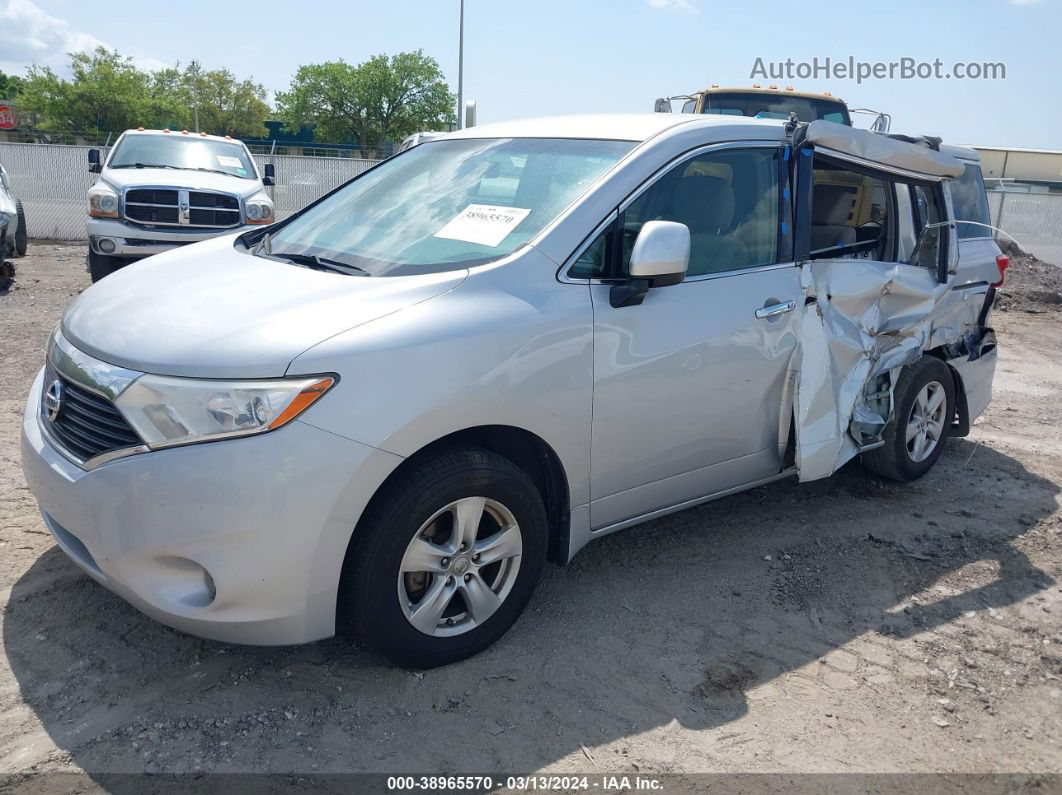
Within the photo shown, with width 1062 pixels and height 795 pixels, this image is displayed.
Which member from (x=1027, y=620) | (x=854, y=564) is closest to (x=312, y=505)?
(x=854, y=564)

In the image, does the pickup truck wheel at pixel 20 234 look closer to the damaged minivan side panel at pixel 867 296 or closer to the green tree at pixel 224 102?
the damaged minivan side panel at pixel 867 296

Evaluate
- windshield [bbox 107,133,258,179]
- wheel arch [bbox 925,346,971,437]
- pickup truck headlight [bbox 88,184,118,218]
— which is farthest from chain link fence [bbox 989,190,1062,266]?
pickup truck headlight [bbox 88,184,118,218]

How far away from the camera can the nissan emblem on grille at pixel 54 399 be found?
3.01 m

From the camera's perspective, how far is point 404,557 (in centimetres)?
293

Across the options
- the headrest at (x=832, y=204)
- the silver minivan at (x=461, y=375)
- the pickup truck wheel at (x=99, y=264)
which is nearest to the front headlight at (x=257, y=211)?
the pickup truck wheel at (x=99, y=264)

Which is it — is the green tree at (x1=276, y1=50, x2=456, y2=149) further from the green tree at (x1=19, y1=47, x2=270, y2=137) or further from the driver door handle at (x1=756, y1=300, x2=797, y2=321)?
the driver door handle at (x1=756, y1=300, x2=797, y2=321)

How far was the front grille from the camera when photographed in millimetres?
2746

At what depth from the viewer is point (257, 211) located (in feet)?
33.8

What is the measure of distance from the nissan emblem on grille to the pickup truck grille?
24.5ft

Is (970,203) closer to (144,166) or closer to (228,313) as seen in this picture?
(228,313)

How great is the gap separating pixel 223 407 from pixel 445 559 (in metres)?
0.92

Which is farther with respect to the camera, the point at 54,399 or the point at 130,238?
the point at 130,238

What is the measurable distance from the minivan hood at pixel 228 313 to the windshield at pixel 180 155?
8260 mm

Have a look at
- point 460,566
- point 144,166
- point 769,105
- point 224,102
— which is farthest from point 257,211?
point 224,102
